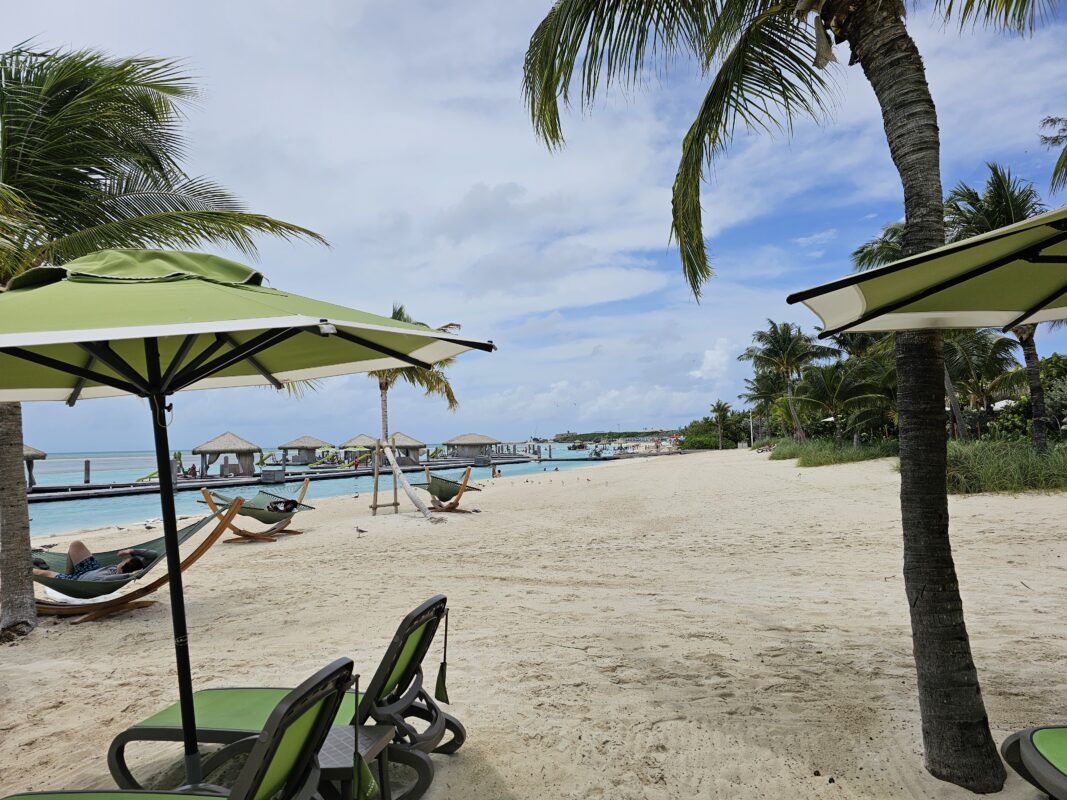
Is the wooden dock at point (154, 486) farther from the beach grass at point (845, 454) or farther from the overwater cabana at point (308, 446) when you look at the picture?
the beach grass at point (845, 454)

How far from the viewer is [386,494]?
18812 mm

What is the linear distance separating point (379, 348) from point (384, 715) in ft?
5.83

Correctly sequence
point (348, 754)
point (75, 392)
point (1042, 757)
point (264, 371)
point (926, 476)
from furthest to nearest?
point (75, 392)
point (264, 371)
point (926, 476)
point (348, 754)
point (1042, 757)

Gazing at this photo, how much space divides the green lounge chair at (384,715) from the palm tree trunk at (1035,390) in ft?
48.3

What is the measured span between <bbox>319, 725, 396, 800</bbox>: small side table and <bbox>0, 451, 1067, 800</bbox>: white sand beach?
0.43 m

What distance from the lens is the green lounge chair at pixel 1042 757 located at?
80.6 inches

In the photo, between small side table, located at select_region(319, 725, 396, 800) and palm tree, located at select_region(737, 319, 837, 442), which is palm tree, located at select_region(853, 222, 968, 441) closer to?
palm tree, located at select_region(737, 319, 837, 442)

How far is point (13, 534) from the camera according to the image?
534cm

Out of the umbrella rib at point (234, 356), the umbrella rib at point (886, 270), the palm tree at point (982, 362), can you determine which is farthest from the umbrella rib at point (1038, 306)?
the palm tree at point (982, 362)

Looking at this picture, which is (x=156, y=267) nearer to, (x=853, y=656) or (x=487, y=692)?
(x=487, y=692)

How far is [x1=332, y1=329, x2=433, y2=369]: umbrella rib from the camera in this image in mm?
3234

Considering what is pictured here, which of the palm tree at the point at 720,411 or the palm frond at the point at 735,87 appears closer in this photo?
the palm frond at the point at 735,87

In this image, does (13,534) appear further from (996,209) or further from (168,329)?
(996,209)

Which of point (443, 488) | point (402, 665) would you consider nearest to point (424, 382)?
point (443, 488)
